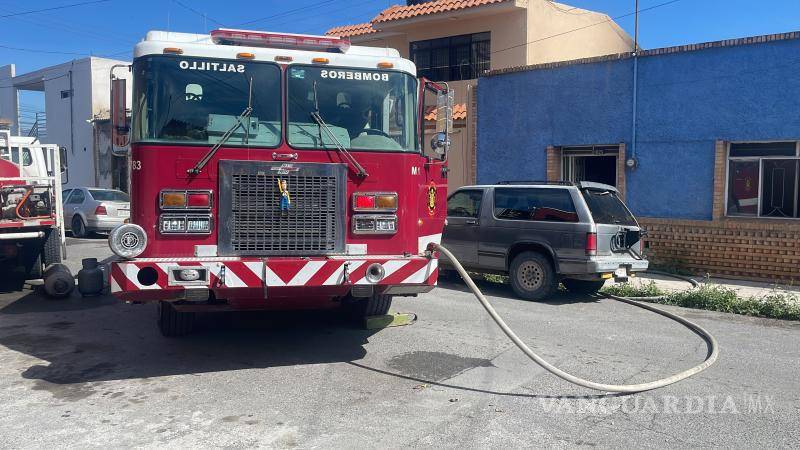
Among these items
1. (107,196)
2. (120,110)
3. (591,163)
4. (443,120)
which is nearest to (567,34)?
(591,163)

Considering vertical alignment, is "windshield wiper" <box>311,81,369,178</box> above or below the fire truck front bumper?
above

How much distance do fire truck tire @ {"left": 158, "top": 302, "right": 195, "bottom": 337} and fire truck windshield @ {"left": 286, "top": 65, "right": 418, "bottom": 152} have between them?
7.57 feet

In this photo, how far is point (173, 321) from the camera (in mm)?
6785

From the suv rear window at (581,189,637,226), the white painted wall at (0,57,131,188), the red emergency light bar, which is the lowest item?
the suv rear window at (581,189,637,226)

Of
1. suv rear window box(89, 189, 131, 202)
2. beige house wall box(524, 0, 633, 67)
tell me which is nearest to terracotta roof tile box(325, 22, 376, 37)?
beige house wall box(524, 0, 633, 67)

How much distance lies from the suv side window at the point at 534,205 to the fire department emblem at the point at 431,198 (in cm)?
325

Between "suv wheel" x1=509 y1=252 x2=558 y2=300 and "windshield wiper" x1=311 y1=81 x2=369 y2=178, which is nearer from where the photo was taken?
"windshield wiper" x1=311 y1=81 x2=369 y2=178

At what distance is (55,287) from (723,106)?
37.5 feet

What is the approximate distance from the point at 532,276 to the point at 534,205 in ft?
3.46

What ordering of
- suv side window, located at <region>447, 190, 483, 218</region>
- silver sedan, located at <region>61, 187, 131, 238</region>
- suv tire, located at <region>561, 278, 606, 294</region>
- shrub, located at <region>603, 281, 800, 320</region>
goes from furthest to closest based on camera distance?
silver sedan, located at <region>61, 187, 131, 238</region>
suv side window, located at <region>447, 190, 483, 218</region>
suv tire, located at <region>561, 278, 606, 294</region>
shrub, located at <region>603, 281, 800, 320</region>

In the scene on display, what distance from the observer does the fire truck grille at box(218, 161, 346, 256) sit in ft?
18.2

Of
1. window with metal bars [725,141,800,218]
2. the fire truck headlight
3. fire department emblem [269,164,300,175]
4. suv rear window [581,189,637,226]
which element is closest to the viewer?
the fire truck headlight

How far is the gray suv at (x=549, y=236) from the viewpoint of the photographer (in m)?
9.14

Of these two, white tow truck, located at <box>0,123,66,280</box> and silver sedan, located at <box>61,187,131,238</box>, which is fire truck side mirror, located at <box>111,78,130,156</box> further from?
silver sedan, located at <box>61,187,131,238</box>
